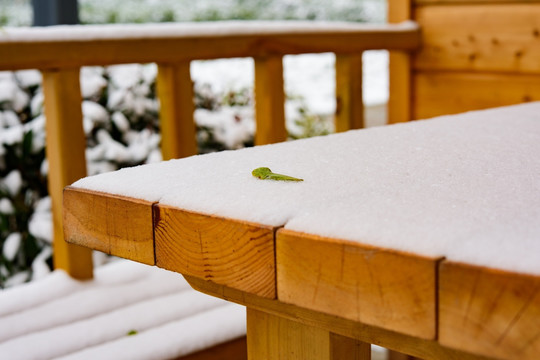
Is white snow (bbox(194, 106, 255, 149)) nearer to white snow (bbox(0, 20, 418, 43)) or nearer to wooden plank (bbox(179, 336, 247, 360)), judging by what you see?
white snow (bbox(0, 20, 418, 43))

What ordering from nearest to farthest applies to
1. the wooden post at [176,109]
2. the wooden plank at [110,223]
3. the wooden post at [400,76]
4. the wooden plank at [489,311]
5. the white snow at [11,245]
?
1. the wooden plank at [489,311]
2. the wooden plank at [110,223]
3. the wooden post at [176,109]
4. the white snow at [11,245]
5. the wooden post at [400,76]

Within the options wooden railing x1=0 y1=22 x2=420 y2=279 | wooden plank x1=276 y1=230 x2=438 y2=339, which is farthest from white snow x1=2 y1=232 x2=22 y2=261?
wooden plank x1=276 y1=230 x2=438 y2=339

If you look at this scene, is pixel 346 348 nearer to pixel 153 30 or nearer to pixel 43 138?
pixel 153 30

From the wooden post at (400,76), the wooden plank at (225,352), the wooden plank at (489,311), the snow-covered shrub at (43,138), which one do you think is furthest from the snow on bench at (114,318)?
the wooden post at (400,76)

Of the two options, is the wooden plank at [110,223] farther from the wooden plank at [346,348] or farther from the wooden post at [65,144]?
the wooden post at [65,144]

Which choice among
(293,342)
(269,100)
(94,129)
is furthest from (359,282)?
(94,129)

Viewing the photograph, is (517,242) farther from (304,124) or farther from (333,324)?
(304,124)
